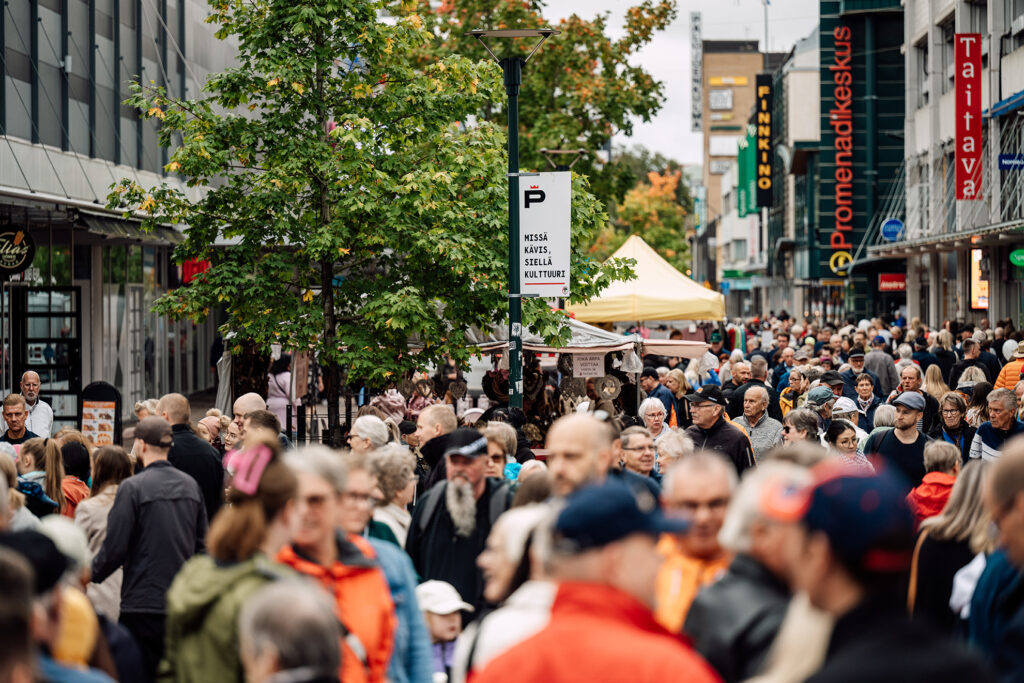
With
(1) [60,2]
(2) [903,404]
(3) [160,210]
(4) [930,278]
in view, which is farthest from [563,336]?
(4) [930,278]

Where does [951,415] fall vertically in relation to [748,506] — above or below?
below

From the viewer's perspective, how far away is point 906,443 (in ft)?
33.2

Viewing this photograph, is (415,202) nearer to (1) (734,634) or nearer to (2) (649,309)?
(2) (649,309)

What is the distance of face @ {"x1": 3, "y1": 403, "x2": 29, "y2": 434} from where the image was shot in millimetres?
11615

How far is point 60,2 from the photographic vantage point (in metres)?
20.7

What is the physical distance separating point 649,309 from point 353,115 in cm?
874

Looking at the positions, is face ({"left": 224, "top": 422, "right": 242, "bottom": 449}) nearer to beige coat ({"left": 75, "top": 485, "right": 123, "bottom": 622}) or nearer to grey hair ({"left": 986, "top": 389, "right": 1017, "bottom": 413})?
beige coat ({"left": 75, "top": 485, "right": 123, "bottom": 622})

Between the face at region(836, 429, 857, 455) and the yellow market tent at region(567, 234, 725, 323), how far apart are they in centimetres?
1175

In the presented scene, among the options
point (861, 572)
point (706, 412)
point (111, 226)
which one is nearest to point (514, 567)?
point (861, 572)

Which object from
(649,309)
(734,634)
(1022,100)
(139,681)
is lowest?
(139,681)

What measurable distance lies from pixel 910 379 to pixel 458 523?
9.19 m

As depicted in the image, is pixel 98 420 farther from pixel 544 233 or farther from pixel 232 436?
pixel 544 233

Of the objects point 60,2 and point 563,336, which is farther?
point 60,2

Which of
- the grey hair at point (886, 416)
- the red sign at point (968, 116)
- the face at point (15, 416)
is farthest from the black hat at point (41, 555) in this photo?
the red sign at point (968, 116)
